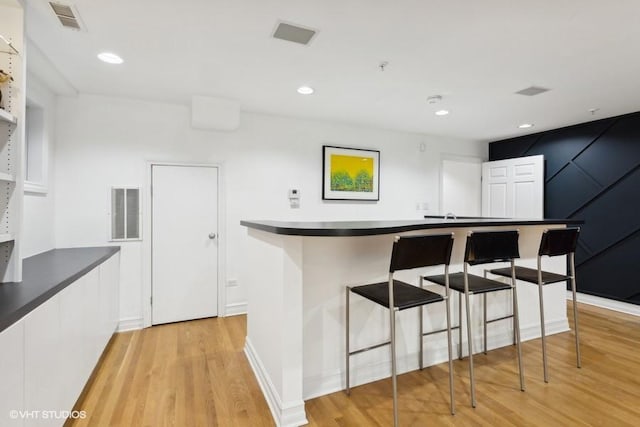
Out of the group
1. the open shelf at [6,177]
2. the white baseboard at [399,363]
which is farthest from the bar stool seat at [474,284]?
the open shelf at [6,177]

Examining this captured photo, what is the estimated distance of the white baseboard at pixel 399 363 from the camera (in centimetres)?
211

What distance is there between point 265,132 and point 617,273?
189 inches

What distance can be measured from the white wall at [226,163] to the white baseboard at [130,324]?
0.02 meters

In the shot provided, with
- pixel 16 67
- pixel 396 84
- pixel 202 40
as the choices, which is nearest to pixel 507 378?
pixel 396 84

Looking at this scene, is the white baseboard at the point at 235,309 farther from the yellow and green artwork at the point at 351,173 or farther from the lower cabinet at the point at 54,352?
the yellow and green artwork at the point at 351,173

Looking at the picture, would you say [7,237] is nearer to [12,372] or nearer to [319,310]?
[12,372]

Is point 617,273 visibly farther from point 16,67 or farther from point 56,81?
point 56,81

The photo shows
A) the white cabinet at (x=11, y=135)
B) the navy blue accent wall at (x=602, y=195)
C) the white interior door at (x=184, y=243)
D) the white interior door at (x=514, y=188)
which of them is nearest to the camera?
the white cabinet at (x=11, y=135)

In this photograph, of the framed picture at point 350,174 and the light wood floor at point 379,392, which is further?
the framed picture at point 350,174

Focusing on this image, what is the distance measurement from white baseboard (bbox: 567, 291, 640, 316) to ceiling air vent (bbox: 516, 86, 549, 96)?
114 inches

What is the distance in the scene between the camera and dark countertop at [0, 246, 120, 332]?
52.6 inches

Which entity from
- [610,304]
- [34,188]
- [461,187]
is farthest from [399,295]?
[461,187]

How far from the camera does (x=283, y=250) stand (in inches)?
70.8

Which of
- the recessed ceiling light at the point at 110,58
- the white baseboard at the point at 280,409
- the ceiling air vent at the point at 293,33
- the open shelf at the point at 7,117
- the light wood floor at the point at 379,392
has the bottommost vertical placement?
the light wood floor at the point at 379,392
